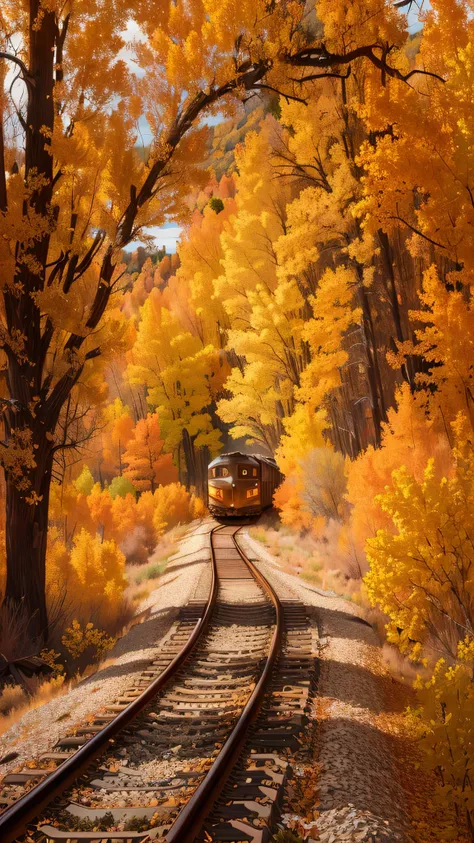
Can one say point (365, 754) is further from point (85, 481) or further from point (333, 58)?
point (85, 481)

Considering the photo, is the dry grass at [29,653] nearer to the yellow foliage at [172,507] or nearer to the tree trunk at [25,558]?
the tree trunk at [25,558]

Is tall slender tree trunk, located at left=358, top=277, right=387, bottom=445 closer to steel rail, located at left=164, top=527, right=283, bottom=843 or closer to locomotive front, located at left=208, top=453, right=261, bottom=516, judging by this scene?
locomotive front, located at left=208, top=453, right=261, bottom=516

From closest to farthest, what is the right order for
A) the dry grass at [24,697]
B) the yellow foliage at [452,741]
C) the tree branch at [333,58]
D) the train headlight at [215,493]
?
the yellow foliage at [452,741] < the dry grass at [24,697] < the tree branch at [333,58] < the train headlight at [215,493]

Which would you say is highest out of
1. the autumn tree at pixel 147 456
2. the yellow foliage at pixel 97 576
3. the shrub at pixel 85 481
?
the autumn tree at pixel 147 456

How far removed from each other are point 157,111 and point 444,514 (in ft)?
20.6

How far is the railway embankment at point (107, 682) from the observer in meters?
5.59

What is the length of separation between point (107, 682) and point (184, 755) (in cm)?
238

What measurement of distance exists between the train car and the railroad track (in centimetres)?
1348

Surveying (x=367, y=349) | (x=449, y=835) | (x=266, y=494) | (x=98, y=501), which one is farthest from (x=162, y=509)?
(x=449, y=835)

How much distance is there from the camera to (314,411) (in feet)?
63.3

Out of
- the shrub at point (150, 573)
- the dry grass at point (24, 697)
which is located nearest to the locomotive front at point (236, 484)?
the shrub at point (150, 573)

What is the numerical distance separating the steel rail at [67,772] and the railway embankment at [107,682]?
43 cm

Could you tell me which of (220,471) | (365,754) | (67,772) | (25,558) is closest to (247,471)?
(220,471)

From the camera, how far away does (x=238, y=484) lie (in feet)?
72.4
